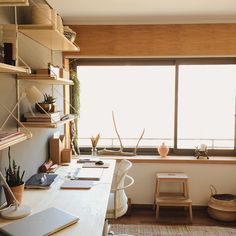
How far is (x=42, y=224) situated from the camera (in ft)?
5.01

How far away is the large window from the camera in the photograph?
368cm

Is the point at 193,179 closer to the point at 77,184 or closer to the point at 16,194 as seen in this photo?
the point at 77,184

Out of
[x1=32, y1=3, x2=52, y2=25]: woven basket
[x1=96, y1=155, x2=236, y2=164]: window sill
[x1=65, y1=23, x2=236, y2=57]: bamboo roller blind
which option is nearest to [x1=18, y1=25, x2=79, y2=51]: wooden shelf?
[x1=32, y1=3, x2=52, y2=25]: woven basket

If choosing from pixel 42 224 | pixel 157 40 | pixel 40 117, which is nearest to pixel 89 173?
pixel 40 117

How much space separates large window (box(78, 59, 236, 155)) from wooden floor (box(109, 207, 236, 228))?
0.76m

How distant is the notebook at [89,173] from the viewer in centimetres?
245

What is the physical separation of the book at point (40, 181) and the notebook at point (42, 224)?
1.68ft

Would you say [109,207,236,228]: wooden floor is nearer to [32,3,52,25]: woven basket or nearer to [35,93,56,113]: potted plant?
[35,93,56,113]: potted plant

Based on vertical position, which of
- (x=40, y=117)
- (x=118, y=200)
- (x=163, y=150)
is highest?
(x=40, y=117)

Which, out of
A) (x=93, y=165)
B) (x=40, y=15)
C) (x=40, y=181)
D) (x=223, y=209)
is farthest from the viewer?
(x=223, y=209)

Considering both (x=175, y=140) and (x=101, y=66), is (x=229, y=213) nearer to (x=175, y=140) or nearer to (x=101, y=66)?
(x=175, y=140)

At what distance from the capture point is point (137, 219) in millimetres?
3326

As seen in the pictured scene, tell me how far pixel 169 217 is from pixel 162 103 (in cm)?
142

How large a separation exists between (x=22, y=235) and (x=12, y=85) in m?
1.09
